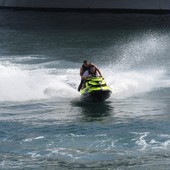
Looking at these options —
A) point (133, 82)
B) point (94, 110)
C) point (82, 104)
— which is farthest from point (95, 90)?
point (133, 82)

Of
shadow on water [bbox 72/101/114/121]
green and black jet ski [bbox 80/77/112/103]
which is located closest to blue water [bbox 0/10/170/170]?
shadow on water [bbox 72/101/114/121]

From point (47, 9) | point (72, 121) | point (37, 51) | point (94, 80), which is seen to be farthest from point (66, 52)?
point (47, 9)

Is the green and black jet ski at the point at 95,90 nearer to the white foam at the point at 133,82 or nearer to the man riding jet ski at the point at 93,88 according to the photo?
the man riding jet ski at the point at 93,88

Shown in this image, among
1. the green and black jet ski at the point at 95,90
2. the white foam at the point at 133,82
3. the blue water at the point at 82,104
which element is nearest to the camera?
the blue water at the point at 82,104

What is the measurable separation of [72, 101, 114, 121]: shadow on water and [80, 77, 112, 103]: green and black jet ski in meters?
0.28

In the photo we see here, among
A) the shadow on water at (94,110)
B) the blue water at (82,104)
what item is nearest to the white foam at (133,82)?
the blue water at (82,104)

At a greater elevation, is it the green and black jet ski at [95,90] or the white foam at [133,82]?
the white foam at [133,82]

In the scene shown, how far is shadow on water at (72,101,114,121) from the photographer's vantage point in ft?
92.4

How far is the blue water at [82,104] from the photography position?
22469 mm

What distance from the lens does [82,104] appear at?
1209 inches

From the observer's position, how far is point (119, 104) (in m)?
30.5

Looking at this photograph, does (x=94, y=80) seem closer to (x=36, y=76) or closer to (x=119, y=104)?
(x=119, y=104)

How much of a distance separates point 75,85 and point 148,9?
43329 mm

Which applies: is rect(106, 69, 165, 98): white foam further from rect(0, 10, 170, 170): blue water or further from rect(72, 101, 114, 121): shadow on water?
rect(72, 101, 114, 121): shadow on water
